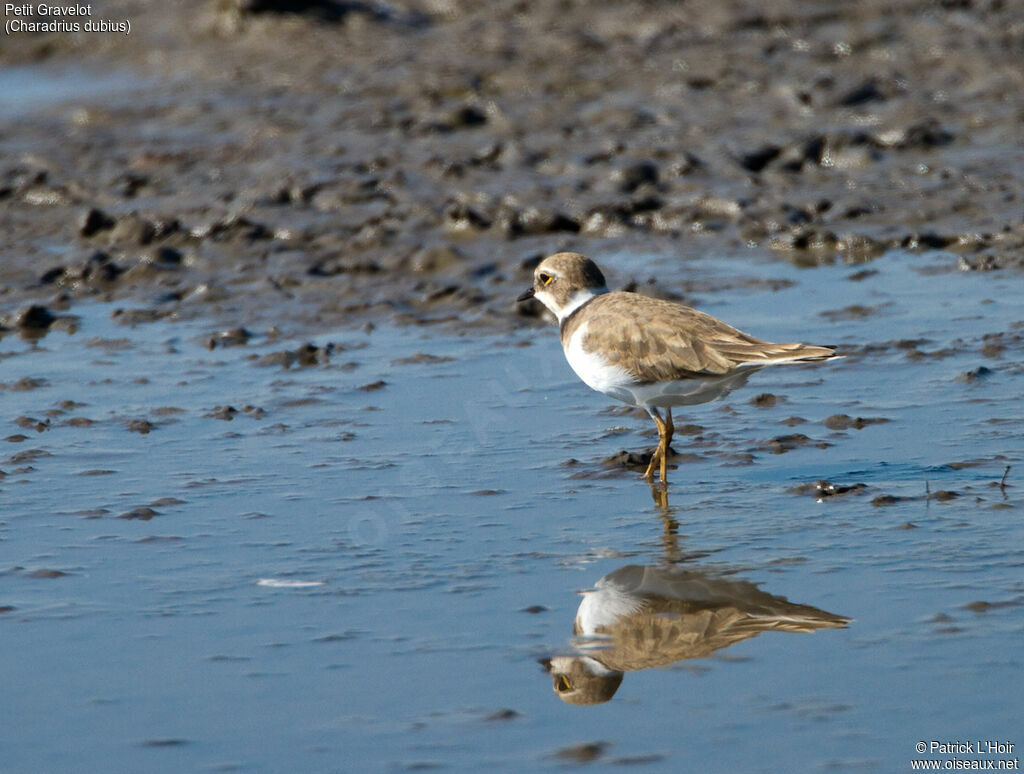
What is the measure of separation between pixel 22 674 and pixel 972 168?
9501 mm

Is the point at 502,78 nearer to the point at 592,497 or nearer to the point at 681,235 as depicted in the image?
the point at 681,235

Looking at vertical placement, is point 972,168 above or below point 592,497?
above

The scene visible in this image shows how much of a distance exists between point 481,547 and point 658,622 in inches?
41.4

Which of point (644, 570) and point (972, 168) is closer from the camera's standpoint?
point (644, 570)

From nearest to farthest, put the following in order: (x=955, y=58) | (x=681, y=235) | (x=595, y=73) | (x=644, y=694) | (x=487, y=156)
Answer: (x=644, y=694) → (x=681, y=235) → (x=487, y=156) → (x=955, y=58) → (x=595, y=73)

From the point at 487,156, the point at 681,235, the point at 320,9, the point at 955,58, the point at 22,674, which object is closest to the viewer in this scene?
the point at 22,674

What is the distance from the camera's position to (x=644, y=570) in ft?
18.5

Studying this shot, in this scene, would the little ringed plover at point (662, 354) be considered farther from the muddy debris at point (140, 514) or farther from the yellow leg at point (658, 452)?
the muddy debris at point (140, 514)

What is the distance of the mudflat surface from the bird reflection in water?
0.02 metres

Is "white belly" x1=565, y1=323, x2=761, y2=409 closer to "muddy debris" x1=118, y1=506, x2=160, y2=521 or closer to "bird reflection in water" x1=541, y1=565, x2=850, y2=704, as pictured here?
"bird reflection in water" x1=541, y1=565, x2=850, y2=704

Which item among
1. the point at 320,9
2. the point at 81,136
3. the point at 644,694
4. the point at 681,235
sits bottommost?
the point at 644,694

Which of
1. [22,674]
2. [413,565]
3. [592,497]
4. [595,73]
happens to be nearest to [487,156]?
[595,73]

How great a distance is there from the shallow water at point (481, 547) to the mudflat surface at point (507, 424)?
2 centimetres

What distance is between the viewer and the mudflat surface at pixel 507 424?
4.57 m
